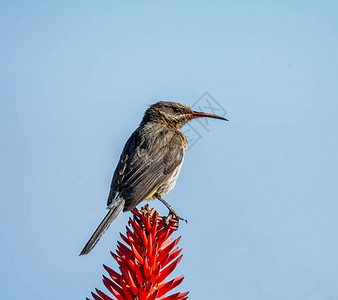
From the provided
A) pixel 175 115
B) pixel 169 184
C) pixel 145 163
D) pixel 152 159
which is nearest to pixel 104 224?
pixel 145 163

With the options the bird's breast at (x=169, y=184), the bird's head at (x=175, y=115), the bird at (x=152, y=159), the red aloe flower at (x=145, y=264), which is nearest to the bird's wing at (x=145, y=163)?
the bird at (x=152, y=159)

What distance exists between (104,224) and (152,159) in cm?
180

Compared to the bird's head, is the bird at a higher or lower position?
lower

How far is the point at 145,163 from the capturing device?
6750 mm

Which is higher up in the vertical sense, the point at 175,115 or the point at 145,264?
the point at 175,115

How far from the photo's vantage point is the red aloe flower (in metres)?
→ 3.30

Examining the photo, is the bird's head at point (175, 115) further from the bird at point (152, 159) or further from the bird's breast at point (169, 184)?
the bird's breast at point (169, 184)

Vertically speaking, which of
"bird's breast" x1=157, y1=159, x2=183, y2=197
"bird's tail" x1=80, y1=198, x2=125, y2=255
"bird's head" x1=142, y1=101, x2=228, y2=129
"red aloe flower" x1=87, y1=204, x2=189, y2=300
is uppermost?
"bird's head" x1=142, y1=101, x2=228, y2=129

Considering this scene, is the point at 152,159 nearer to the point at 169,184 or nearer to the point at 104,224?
the point at 169,184

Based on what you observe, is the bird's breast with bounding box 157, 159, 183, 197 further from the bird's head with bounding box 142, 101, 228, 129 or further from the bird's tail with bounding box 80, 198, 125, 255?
the bird's tail with bounding box 80, 198, 125, 255

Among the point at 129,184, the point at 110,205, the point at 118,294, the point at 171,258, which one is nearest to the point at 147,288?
the point at 118,294

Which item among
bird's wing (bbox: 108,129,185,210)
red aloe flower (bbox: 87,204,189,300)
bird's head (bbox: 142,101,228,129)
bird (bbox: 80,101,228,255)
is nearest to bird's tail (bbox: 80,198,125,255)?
bird (bbox: 80,101,228,255)

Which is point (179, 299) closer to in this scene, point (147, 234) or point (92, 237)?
point (147, 234)

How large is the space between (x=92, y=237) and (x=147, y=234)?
1.13 meters
